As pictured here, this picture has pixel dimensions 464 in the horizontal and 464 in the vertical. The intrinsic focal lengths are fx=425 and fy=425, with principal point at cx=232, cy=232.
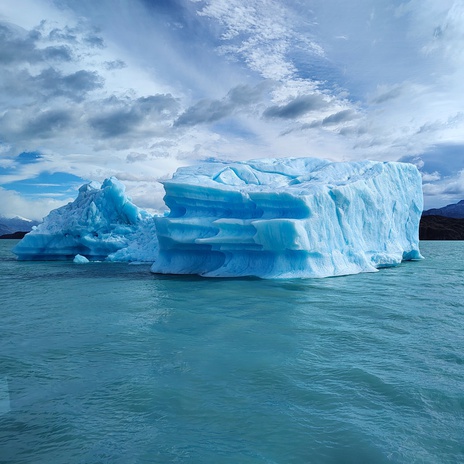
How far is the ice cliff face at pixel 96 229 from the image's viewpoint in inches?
865

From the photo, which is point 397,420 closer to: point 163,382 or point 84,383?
point 163,382

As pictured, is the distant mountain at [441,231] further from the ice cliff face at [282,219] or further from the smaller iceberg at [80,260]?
the smaller iceberg at [80,260]

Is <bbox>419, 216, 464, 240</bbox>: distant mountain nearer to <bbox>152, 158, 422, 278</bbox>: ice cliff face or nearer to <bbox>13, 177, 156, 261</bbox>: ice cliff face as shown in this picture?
<bbox>152, 158, 422, 278</bbox>: ice cliff face

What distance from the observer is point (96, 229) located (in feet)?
73.8

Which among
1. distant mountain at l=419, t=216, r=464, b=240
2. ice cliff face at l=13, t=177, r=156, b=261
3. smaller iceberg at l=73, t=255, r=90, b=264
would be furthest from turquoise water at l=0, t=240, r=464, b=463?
distant mountain at l=419, t=216, r=464, b=240

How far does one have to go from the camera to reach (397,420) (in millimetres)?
3717

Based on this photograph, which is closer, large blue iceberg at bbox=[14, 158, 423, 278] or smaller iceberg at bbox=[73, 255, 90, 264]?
large blue iceberg at bbox=[14, 158, 423, 278]

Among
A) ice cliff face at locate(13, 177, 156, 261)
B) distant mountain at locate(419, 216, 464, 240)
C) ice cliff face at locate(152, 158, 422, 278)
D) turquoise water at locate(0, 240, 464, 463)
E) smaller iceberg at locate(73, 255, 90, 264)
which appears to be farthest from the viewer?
distant mountain at locate(419, 216, 464, 240)

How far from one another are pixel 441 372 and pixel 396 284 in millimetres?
7309

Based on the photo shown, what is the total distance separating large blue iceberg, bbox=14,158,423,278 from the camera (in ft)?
42.6

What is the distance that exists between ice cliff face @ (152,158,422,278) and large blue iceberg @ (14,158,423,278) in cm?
3

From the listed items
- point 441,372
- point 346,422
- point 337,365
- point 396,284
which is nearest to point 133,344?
point 337,365

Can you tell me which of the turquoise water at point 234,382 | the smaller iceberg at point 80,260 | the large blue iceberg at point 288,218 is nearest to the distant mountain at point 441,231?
the large blue iceberg at point 288,218

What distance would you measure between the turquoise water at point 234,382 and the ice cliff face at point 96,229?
1323 centimetres
